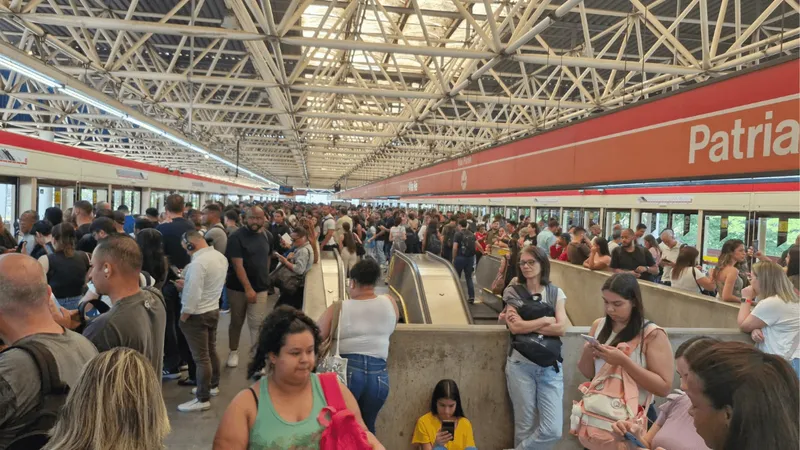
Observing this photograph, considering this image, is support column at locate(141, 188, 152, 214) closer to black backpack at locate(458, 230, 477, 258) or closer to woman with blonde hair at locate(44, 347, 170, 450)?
black backpack at locate(458, 230, 477, 258)

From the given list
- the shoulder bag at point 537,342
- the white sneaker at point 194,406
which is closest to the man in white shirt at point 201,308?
the white sneaker at point 194,406

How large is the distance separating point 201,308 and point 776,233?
10.5 m

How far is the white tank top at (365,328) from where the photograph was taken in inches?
138

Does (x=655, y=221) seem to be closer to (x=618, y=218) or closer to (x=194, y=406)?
(x=618, y=218)

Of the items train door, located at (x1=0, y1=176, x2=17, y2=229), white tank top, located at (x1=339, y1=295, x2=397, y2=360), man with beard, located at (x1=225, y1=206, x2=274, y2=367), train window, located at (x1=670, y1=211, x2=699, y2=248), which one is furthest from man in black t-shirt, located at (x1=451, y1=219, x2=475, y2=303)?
train door, located at (x1=0, y1=176, x2=17, y2=229)

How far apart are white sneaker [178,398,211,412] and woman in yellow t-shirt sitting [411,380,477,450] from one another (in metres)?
2.23

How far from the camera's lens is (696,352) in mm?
1605

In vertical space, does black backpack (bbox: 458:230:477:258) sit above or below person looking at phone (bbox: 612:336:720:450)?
above

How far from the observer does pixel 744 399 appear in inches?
54.8

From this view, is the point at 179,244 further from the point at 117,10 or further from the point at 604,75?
the point at 604,75

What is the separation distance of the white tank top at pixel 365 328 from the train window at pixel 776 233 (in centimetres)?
941

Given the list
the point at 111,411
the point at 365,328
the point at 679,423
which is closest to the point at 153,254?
the point at 365,328

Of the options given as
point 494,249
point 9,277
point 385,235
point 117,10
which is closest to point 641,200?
point 494,249

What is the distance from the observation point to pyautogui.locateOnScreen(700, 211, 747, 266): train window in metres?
11.0
